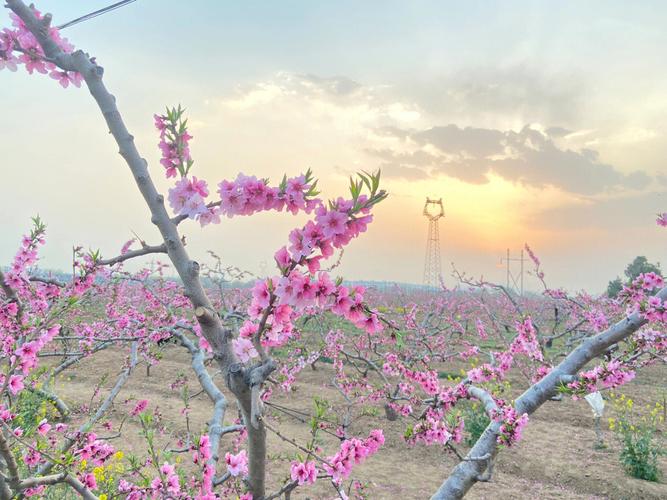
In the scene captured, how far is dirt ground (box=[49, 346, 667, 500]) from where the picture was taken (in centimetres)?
627

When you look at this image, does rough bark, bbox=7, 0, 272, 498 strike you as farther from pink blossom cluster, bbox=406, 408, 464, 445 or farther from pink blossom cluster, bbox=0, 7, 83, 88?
pink blossom cluster, bbox=406, 408, 464, 445

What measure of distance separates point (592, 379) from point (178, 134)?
359 centimetres

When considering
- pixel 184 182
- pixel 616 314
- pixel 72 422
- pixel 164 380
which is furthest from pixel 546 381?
pixel 616 314

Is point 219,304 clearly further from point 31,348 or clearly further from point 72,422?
point 31,348

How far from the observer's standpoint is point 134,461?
3045 millimetres

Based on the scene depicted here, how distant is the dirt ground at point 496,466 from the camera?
627cm

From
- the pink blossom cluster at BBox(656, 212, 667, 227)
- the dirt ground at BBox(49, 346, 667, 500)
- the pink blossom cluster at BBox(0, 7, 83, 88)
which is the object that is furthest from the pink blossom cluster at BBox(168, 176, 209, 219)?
the pink blossom cluster at BBox(656, 212, 667, 227)

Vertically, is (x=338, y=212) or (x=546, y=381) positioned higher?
(x=338, y=212)

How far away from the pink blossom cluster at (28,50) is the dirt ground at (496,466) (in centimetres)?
324

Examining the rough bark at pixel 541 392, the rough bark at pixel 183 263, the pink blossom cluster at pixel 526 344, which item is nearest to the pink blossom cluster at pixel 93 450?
the rough bark at pixel 183 263

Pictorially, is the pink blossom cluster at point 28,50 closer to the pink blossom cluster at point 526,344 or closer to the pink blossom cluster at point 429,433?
the pink blossom cluster at point 429,433

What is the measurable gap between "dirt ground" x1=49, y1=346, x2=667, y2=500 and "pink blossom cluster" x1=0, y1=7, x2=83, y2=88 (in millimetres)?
3242

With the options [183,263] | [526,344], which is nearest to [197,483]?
[183,263]

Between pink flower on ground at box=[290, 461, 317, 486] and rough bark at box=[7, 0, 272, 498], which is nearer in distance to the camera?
rough bark at box=[7, 0, 272, 498]
